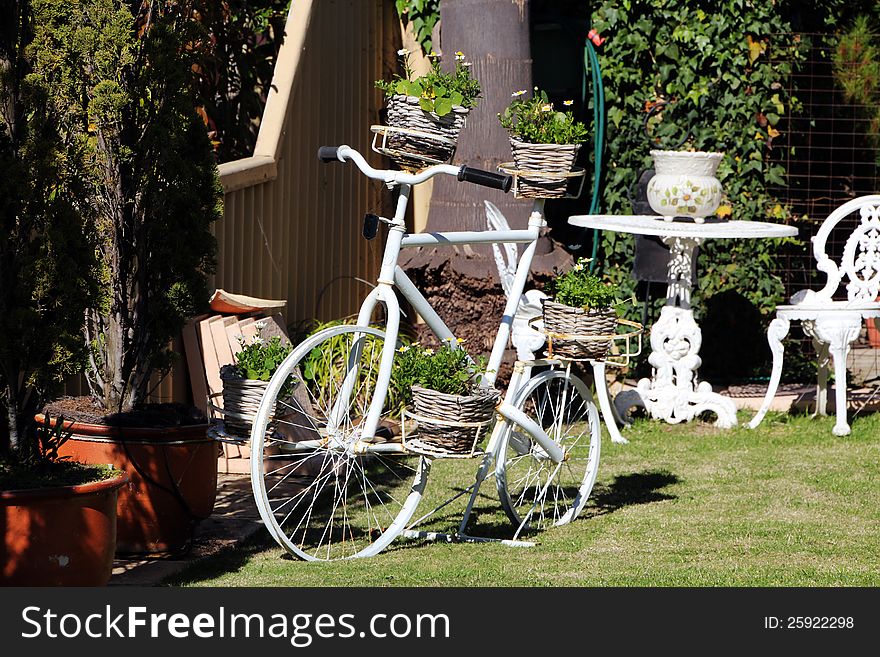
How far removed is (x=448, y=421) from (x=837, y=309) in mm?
3389

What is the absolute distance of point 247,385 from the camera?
4141mm

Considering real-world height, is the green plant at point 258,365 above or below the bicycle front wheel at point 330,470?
above

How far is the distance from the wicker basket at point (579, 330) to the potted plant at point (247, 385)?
3.70ft

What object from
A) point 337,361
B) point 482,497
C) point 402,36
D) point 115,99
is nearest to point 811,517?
point 482,497

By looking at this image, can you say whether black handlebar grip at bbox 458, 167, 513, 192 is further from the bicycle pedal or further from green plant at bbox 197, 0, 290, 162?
green plant at bbox 197, 0, 290, 162

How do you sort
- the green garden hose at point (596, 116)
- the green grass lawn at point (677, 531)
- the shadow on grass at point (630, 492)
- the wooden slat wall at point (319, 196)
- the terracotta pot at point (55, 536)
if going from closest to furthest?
1. the terracotta pot at point (55, 536)
2. the green grass lawn at point (677, 531)
3. the shadow on grass at point (630, 492)
4. the wooden slat wall at point (319, 196)
5. the green garden hose at point (596, 116)

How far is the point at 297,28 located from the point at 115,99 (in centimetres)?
290

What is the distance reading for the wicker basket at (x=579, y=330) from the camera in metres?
4.78

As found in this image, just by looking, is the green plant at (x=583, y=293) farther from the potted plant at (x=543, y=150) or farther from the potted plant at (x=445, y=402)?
the potted plant at (x=445, y=402)

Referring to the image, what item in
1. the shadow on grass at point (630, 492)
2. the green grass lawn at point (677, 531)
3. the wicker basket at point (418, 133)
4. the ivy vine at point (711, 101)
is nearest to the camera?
the green grass lawn at point (677, 531)

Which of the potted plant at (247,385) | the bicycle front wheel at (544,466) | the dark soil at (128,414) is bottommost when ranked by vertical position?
the bicycle front wheel at (544,466)

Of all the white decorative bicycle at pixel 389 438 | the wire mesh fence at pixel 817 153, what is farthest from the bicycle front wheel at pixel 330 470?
the wire mesh fence at pixel 817 153

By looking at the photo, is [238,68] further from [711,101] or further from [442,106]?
[442,106]

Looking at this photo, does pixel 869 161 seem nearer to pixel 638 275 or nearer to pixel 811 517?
pixel 638 275
